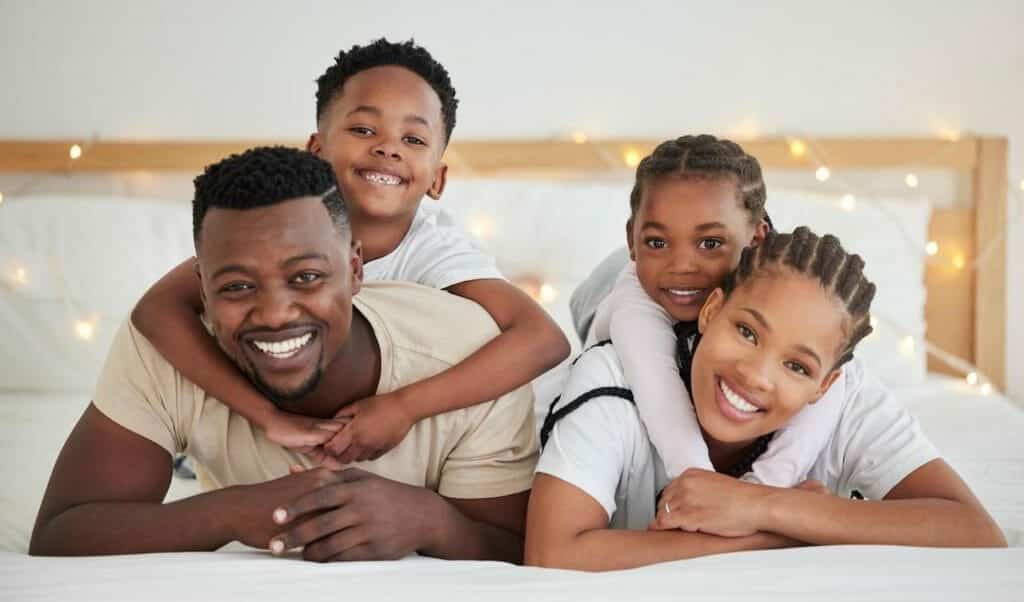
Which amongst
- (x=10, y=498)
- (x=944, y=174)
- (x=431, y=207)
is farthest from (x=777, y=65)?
(x=10, y=498)

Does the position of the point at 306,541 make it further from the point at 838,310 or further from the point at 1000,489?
the point at 1000,489

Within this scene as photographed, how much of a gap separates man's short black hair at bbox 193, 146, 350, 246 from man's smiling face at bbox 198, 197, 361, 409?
0.01 meters

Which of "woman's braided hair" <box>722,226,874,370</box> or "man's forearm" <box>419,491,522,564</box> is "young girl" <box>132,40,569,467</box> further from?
"woman's braided hair" <box>722,226,874,370</box>

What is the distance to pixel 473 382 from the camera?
1337 mm

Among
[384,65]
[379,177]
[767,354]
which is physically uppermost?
[384,65]

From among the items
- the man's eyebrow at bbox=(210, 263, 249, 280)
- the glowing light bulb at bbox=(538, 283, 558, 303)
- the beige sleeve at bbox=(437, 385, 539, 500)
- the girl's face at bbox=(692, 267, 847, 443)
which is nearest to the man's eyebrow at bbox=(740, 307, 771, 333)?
the girl's face at bbox=(692, 267, 847, 443)

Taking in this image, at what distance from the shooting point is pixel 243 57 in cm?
294

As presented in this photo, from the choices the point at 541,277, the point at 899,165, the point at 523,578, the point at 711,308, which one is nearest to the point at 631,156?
the point at 541,277

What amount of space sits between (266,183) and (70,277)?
1.49 metres

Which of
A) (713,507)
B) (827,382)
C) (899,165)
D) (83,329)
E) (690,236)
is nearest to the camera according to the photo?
(713,507)

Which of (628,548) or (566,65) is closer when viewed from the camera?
(628,548)

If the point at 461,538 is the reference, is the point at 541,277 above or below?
above

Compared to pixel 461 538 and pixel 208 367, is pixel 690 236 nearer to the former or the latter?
pixel 461 538

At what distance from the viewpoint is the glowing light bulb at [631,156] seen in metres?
2.95
